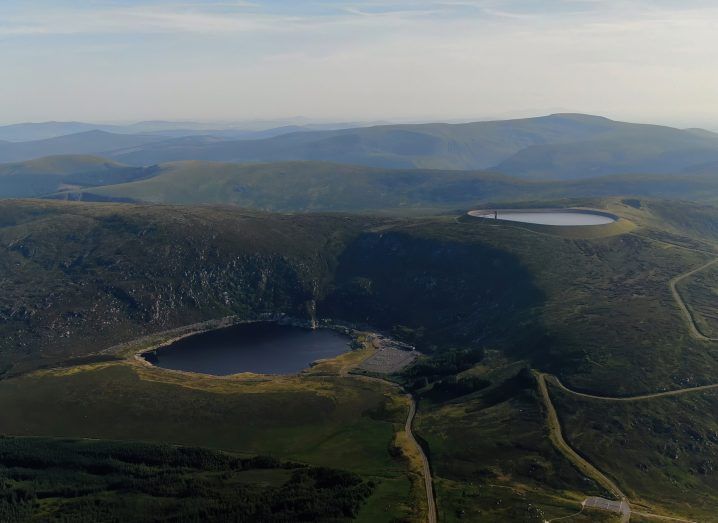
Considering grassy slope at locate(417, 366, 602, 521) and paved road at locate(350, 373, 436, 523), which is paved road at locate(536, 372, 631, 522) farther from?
paved road at locate(350, 373, 436, 523)

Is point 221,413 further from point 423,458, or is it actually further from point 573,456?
point 573,456

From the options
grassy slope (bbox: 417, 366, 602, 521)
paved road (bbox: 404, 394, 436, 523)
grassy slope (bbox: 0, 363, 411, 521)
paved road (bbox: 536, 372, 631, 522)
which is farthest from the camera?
grassy slope (bbox: 0, 363, 411, 521)

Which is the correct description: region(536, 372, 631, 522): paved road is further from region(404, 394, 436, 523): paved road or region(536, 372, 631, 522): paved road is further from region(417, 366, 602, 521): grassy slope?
region(404, 394, 436, 523): paved road

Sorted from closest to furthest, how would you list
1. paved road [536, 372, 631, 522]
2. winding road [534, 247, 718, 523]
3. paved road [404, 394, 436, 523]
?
paved road [404, 394, 436, 523], winding road [534, 247, 718, 523], paved road [536, 372, 631, 522]

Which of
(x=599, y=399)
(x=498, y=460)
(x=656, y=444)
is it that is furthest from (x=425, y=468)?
(x=599, y=399)

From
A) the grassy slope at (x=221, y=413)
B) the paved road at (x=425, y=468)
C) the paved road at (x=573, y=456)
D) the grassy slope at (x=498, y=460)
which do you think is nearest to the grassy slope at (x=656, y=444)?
the paved road at (x=573, y=456)

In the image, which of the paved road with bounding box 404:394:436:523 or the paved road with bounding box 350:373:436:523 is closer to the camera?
the paved road with bounding box 404:394:436:523

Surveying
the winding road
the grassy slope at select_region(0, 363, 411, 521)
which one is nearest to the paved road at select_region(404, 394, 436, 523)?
the grassy slope at select_region(0, 363, 411, 521)

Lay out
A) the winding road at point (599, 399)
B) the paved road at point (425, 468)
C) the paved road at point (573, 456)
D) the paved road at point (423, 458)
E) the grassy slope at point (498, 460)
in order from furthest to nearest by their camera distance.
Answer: the paved road at point (573, 456)
the winding road at point (599, 399)
the grassy slope at point (498, 460)
the paved road at point (423, 458)
the paved road at point (425, 468)

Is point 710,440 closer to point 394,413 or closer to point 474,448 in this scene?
point 474,448

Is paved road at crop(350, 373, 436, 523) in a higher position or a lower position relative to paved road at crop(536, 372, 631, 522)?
lower

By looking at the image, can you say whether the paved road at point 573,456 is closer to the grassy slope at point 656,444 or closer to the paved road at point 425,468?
the grassy slope at point 656,444

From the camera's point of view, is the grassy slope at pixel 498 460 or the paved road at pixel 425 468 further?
the grassy slope at pixel 498 460

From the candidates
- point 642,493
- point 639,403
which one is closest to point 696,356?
point 639,403
